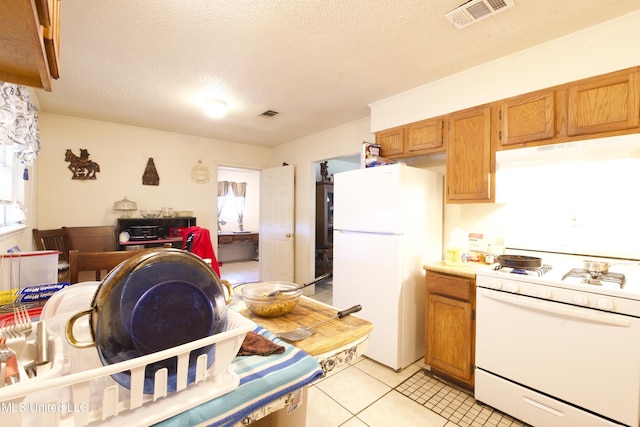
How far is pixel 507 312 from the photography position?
1.76m

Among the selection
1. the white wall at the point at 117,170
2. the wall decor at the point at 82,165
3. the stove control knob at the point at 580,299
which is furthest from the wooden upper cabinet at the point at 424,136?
the wall decor at the point at 82,165

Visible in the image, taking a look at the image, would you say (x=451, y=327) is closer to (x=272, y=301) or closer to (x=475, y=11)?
(x=272, y=301)

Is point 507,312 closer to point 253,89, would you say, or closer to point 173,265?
point 173,265

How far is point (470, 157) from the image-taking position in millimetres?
2221

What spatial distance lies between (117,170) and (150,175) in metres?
0.37

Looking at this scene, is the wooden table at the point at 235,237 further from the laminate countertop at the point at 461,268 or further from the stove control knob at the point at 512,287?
the stove control knob at the point at 512,287

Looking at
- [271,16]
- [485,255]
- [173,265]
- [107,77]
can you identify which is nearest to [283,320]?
[173,265]

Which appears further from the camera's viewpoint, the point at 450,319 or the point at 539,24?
the point at 450,319

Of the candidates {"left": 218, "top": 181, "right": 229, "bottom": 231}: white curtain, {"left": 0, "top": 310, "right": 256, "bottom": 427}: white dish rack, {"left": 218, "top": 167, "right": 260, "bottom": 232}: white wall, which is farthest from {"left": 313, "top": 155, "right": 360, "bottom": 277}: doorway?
{"left": 0, "top": 310, "right": 256, "bottom": 427}: white dish rack

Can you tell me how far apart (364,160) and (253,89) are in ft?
4.06

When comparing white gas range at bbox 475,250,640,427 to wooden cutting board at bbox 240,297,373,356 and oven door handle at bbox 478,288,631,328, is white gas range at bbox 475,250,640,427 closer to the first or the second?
oven door handle at bbox 478,288,631,328

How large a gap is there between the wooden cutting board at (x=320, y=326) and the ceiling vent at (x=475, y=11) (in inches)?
68.1

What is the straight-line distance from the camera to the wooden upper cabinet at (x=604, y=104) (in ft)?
5.21

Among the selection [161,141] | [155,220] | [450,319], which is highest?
[161,141]
